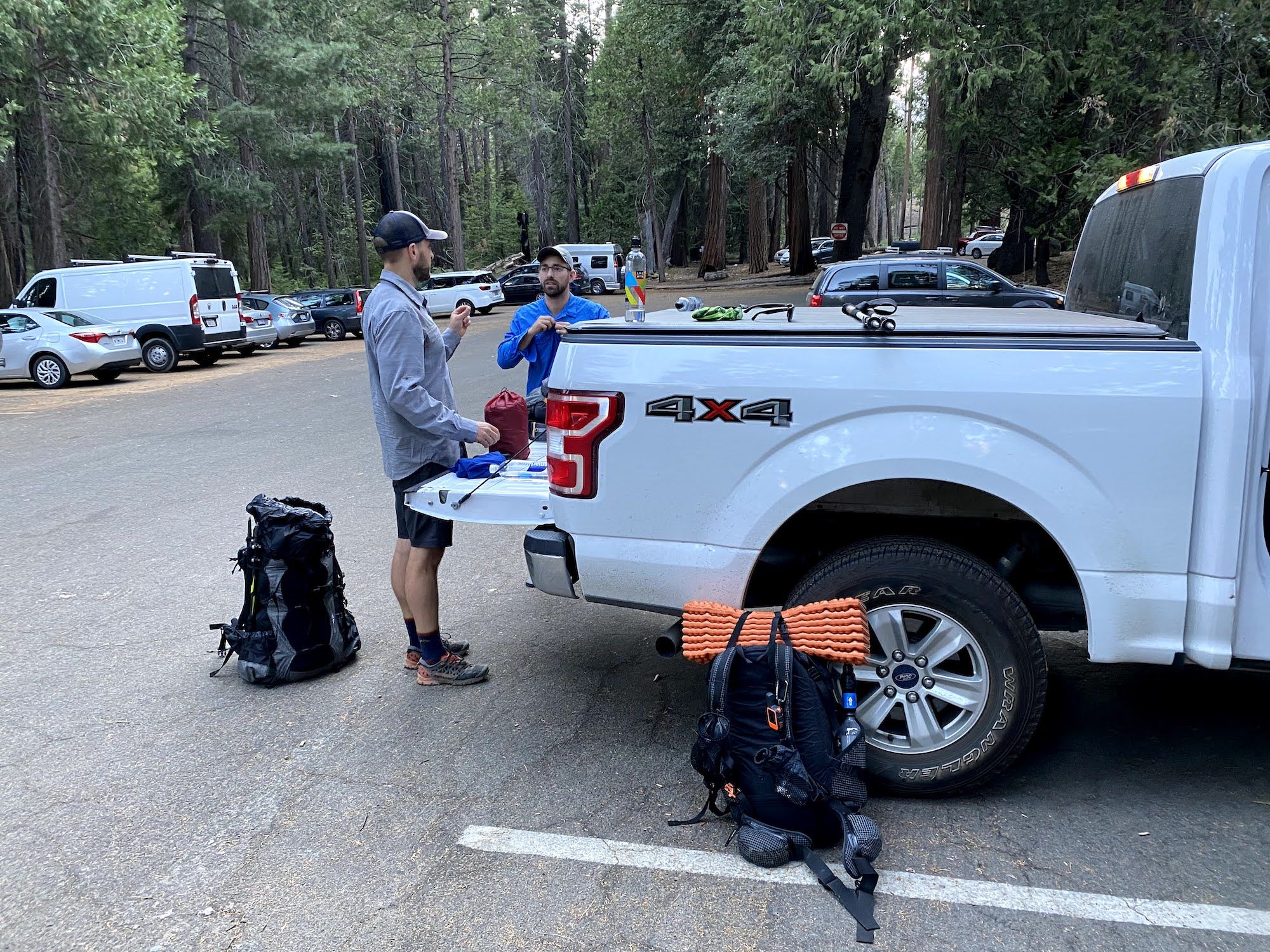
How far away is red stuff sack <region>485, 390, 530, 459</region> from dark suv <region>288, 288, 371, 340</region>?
82.4 feet

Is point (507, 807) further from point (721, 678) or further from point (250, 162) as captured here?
point (250, 162)

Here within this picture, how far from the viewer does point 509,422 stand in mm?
4844

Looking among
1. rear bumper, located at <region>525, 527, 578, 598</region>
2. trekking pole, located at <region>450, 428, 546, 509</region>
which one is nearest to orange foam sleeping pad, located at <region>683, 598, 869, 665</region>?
rear bumper, located at <region>525, 527, 578, 598</region>

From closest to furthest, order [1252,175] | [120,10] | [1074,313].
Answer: [1252,175]
[1074,313]
[120,10]

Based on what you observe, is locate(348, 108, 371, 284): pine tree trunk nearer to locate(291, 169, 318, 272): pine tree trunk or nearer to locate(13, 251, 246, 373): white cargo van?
locate(291, 169, 318, 272): pine tree trunk

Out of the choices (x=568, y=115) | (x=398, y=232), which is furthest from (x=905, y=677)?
(x=568, y=115)

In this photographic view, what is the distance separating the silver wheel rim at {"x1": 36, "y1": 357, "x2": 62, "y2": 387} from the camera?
17453 mm

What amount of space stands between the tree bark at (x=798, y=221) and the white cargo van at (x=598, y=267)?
717 cm

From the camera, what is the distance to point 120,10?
19859 millimetres

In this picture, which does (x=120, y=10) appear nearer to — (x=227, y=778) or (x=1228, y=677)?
(x=227, y=778)

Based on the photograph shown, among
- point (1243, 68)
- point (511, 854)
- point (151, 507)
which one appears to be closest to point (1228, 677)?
point (511, 854)

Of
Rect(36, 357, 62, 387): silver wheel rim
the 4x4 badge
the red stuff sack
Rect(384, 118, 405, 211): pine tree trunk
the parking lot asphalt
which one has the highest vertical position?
Rect(384, 118, 405, 211): pine tree trunk

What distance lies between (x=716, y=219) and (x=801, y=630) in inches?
1679

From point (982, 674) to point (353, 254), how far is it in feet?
226
